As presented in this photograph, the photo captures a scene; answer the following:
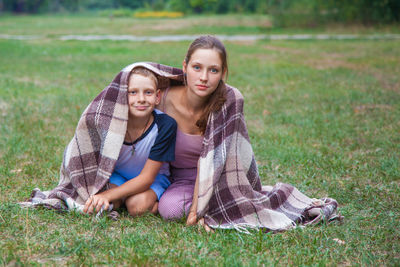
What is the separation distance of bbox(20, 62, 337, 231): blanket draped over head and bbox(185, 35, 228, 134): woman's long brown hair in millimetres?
50

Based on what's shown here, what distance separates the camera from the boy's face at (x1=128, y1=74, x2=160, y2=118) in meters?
3.18

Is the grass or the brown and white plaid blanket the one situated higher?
the brown and white plaid blanket

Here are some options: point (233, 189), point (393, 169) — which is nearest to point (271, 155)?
point (393, 169)

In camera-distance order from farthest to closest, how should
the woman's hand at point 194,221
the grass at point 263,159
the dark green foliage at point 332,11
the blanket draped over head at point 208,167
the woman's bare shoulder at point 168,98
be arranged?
the dark green foliage at point 332,11 < the woman's bare shoulder at point 168,98 < the blanket draped over head at point 208,167 < the woman's hand at point 194,221 < the grass at point 263,159

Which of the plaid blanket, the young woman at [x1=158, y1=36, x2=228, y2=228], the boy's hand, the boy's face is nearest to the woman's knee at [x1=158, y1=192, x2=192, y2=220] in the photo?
the young woman at [x1=158, y1=36, x2=228, y2=228]

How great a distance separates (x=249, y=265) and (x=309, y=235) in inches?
25.8

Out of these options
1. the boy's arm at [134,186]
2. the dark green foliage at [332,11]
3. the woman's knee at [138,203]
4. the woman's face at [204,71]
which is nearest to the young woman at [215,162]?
the woman's face at [204,71]

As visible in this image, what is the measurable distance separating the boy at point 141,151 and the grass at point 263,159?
126mm

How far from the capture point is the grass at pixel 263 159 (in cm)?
266

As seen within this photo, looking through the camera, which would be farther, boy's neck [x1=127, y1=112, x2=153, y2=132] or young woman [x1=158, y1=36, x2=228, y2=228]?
boy's neck [x1=127, y1=112, x2=153, y2=132]

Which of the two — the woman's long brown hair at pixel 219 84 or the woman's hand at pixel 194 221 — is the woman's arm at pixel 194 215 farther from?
the woman's long brown hair at pixel 219 84

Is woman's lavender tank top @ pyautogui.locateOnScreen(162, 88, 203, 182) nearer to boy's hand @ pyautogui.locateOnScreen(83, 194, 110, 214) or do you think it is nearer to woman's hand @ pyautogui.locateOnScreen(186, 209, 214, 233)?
woman's hand @ pyautogui.locateOnScreen(186, 209, 214, 233)

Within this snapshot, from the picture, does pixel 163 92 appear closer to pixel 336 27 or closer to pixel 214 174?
pixel 214 174

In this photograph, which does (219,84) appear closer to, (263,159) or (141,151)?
(141,151)
